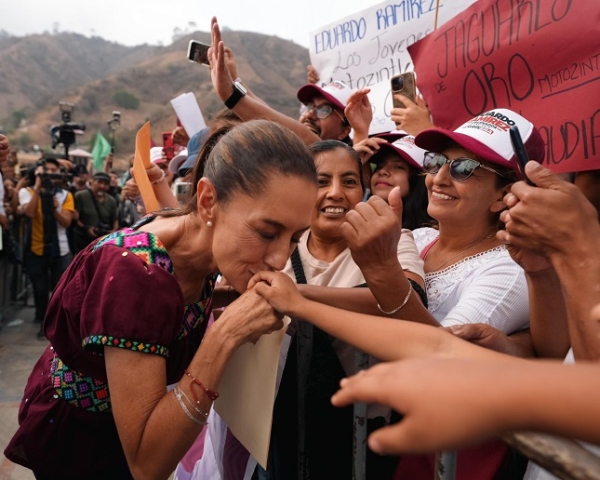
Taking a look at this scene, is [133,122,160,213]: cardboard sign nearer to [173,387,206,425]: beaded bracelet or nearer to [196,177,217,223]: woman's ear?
[196,177,217,223]: woman's ear

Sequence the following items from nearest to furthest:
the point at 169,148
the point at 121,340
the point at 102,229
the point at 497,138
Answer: the point at 121,340, the point at 497,138, the point at 169,148, the point at 102,229

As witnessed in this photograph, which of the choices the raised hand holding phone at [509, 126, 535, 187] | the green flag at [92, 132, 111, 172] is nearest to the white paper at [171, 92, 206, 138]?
the raised hand holding phone at [509, 126, 535, 187]

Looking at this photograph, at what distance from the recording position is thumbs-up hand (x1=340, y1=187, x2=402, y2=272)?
4.42ft

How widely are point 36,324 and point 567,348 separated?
6.58 meters

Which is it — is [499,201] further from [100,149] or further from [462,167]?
[100,149]

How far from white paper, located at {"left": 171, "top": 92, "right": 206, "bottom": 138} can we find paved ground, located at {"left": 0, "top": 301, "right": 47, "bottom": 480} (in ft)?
8.20

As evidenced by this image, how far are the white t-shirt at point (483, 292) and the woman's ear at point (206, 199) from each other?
0.79m

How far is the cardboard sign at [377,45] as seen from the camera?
3246 millimetres

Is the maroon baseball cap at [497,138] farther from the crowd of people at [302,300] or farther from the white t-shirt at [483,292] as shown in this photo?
the white t-shirt at [483,292]

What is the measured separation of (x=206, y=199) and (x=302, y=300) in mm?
451

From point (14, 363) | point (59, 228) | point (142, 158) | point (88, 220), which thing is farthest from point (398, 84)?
point (88, 220)

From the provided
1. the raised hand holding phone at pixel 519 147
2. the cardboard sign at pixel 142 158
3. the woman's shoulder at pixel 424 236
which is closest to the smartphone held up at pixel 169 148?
the cardboard sign at pixel 142 158

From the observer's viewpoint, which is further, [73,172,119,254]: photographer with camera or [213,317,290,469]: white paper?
[73,172,119,254]: photographer with camera

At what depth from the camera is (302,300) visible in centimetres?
132
